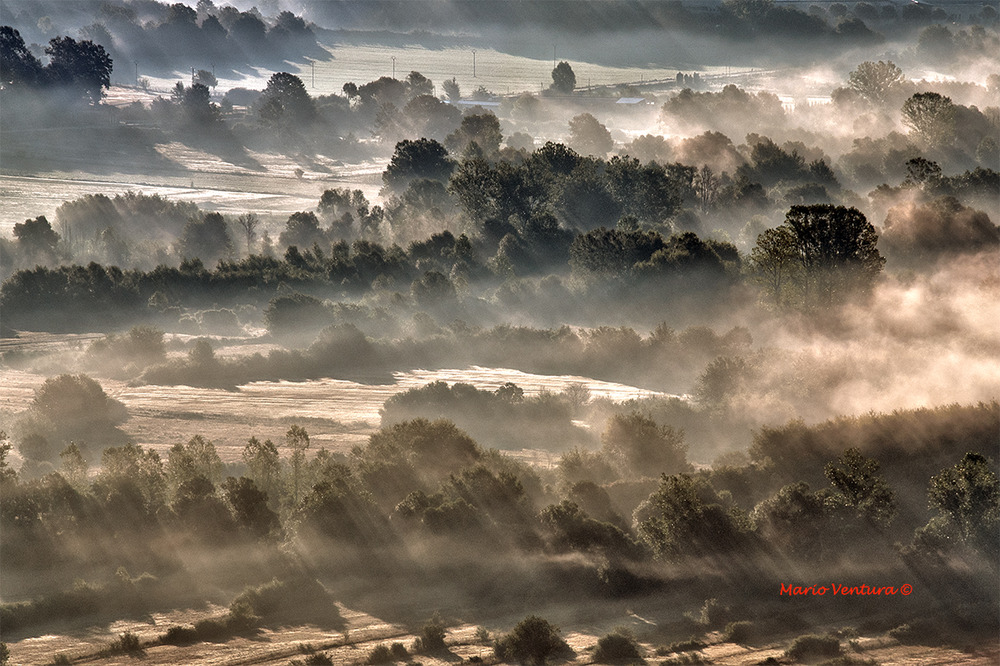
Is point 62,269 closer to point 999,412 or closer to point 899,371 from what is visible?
point 899,371

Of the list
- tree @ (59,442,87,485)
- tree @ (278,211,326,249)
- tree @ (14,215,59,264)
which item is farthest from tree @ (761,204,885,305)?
tree @ (14,215,59,264)

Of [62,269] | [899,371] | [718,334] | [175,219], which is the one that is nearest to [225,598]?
[899,371]

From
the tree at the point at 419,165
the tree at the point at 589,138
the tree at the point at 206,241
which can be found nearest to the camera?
the tree at the point at 206,241

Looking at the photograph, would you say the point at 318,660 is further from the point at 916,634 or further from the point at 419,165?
the point at 419,165

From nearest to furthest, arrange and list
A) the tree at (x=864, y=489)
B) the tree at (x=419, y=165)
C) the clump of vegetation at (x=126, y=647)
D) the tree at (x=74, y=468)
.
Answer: the clump of vegetation at (x=126, y=647) < the tree at (x=864, y=489) < the tree at (x=74, y=468) < the tree at (x=419, y=165)

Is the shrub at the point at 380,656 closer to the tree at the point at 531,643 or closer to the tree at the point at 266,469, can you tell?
the tree at the point at 531,643

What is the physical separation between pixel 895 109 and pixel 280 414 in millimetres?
141312

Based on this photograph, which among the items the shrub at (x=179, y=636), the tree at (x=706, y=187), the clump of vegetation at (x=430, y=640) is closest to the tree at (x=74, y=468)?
the shrub at (x=179, y=636)

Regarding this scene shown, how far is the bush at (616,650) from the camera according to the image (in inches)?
1415

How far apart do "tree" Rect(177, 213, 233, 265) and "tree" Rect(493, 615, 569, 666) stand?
89749 mm

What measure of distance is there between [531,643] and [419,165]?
368 feet

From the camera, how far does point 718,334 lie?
82.2 m

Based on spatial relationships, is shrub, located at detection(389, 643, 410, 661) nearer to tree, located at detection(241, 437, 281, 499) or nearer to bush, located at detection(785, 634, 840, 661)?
bush, located at detection(785, 634, 840, 661)

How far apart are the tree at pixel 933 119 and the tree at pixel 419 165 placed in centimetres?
6124
